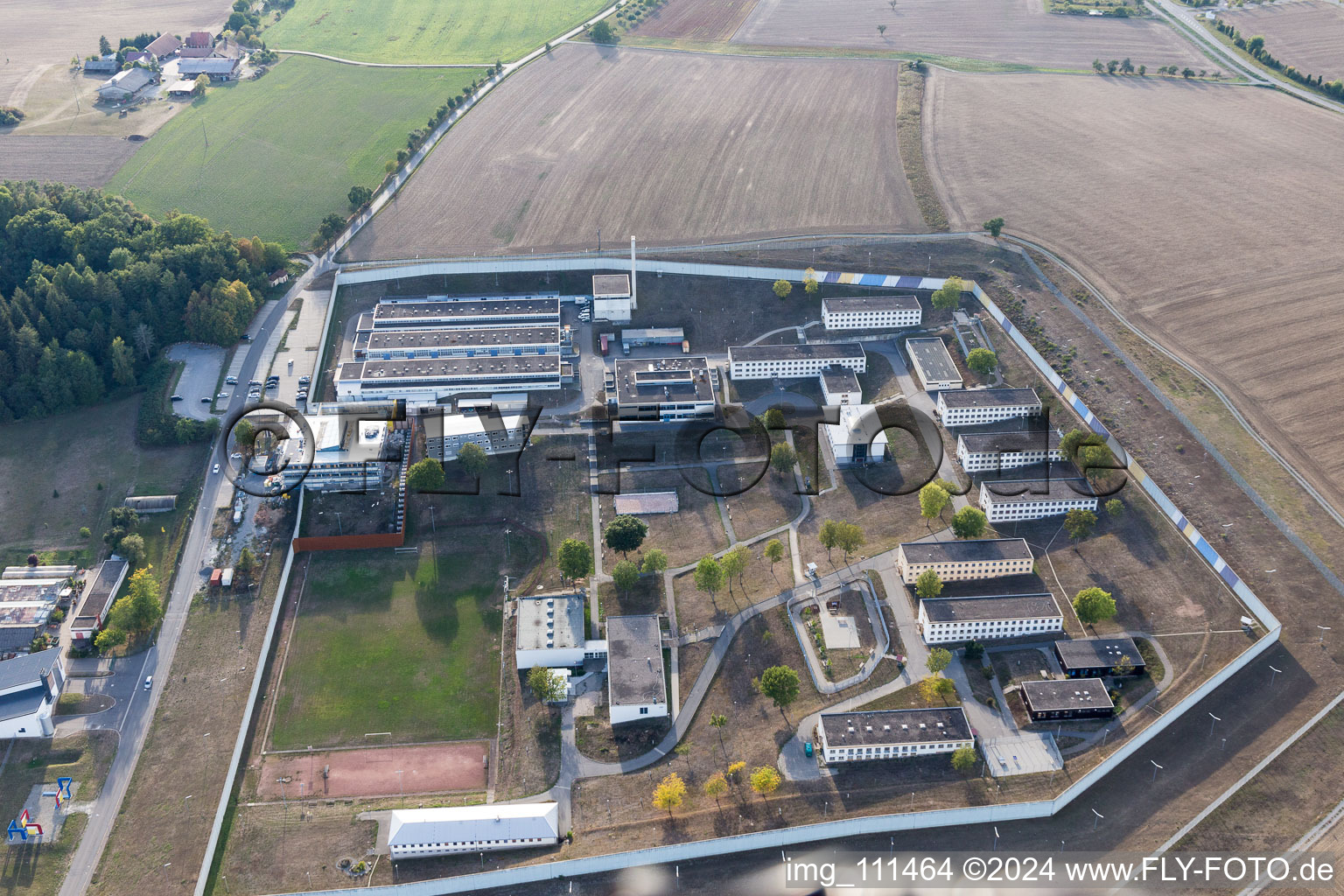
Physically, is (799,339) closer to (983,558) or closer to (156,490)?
(983,558)

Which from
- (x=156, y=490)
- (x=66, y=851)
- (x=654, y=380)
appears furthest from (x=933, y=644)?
(x=156, y=490)

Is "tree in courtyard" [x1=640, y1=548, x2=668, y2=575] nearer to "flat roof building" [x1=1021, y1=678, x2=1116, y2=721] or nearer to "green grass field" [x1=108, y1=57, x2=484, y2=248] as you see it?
"flat roof building" [x1=1021, y1=678, x2=1116, y2=721]

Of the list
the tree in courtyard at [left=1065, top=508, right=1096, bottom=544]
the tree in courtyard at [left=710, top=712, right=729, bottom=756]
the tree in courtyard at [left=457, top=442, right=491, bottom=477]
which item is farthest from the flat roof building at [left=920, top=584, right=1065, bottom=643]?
the tree in courtyard at [left=457, top=442, right=491, bottom=477]

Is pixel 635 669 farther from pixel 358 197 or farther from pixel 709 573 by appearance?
pixel 358 197

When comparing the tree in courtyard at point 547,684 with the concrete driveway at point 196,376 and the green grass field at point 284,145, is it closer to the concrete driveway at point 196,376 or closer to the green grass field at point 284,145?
the concrete driveway at point 196,376

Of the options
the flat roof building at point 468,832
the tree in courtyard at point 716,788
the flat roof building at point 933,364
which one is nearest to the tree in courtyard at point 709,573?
the tree in courtyard at point 716,788
